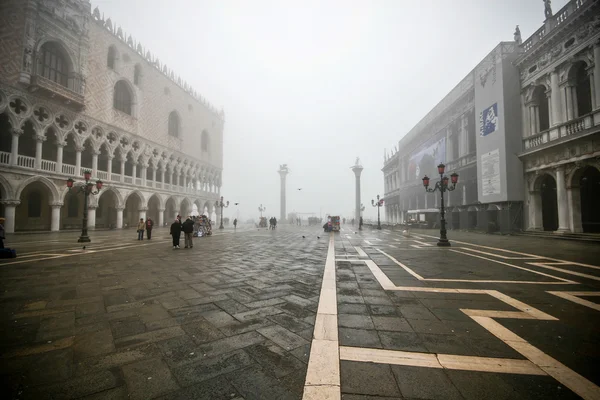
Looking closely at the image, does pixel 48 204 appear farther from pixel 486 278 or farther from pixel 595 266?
pixel 595 266

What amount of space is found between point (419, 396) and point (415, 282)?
11.9 feet

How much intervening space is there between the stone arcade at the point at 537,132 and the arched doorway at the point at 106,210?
3614 cm

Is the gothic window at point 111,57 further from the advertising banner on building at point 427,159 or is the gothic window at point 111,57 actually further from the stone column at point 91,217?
the advertising banner on building at point 427,159

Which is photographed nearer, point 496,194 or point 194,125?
point 496,194

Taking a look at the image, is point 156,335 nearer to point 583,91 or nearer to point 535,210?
point 535,210

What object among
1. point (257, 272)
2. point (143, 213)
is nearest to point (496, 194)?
point (257, 272)

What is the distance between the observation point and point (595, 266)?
6.64 meters

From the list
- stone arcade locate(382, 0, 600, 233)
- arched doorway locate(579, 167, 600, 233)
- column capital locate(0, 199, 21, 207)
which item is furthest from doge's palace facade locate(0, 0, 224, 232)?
arched doorway locate(579, 167, 600, 233)

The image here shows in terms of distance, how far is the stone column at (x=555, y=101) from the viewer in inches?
609

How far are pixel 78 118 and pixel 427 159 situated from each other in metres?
40.6

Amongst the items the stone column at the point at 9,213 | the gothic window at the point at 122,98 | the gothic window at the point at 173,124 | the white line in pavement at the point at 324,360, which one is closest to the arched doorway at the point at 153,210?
the gothic window at the point at 173,124

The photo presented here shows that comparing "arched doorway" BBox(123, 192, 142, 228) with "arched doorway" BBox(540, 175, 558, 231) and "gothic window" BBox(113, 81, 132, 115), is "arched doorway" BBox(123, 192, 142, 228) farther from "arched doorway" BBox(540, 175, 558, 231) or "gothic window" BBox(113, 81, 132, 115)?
"arched doorway" BBox(540, 175, 558, 231)

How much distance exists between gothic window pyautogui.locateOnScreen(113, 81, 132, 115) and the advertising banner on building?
37.1 metres

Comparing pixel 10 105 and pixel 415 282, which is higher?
pixel 10 105
